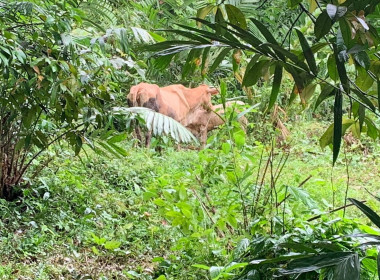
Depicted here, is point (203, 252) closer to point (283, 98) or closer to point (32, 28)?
point (32, 28)

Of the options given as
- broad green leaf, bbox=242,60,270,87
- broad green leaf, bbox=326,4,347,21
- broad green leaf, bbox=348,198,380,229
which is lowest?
broad green leaf, bbox=348,198,380,229

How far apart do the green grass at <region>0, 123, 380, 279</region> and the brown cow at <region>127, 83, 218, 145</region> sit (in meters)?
1.44

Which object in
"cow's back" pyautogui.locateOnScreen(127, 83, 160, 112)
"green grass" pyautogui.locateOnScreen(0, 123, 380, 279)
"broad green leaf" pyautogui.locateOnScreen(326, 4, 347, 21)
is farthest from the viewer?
"cow's back" pyautogui.locateOnScreen(127, 83, 160, 112)

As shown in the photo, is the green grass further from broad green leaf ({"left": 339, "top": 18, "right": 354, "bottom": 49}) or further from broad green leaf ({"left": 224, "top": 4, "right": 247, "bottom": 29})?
broad green leaf ({"left": 339, "top": 18, "right": 354, "bottom": 49})

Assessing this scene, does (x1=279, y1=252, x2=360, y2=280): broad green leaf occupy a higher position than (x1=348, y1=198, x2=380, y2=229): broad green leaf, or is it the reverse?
(x1=348, y1=198, x2=380, y2=229): broad green leaf

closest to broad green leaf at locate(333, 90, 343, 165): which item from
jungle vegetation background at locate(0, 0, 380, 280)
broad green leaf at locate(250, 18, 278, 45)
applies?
jungle vegetation background at locate(0, 0, 380, 280)

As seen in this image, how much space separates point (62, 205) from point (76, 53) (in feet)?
3.80

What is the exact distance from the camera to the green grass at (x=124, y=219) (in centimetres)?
162

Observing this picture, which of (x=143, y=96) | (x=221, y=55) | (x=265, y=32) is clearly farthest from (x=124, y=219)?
(x=143, y=96)

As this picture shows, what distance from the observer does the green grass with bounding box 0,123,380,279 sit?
1615 millimetres

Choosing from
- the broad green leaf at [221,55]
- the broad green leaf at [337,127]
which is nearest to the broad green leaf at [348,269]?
the broad green leaf at [337,127]

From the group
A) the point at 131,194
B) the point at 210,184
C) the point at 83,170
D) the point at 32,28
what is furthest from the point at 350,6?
the point at 83,170

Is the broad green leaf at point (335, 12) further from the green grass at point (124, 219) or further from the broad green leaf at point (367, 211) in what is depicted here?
the green grass at point (124, 219)

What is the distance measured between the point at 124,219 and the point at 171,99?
2677 mm
